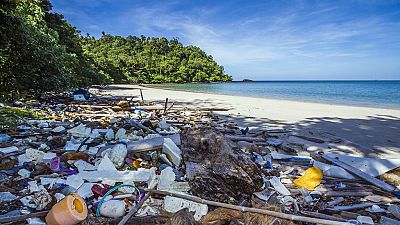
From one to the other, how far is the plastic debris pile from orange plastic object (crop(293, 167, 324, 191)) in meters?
0.01

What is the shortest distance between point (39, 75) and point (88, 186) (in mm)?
9390

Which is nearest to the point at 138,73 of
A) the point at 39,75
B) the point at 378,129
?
the point at 39,75

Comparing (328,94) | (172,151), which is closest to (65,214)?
(172,151)

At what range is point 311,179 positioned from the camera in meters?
3.67

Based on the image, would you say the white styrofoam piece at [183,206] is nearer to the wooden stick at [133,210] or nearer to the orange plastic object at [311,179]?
the wooden stick at [133,210]

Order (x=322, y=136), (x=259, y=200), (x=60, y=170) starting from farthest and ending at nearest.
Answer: (x=322, y=136)
(x=60, y=170)
(x=259, y=200)

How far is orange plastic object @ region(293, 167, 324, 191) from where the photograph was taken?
3572 mm

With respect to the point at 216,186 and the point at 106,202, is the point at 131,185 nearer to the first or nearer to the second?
the point at 106,202

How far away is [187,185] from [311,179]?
1919 mm

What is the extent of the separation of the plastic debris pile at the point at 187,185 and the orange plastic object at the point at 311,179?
1 cm

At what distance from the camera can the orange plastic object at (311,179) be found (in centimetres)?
357

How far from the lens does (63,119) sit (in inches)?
297

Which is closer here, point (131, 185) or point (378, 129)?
point (131, 185)

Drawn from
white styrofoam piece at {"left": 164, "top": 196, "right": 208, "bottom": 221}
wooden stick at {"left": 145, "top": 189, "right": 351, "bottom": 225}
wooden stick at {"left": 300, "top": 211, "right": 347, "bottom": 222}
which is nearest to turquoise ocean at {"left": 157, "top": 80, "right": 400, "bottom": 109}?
wooden stick at {"left": 300, "top": 211, "right": 347, "bottom": 222}
